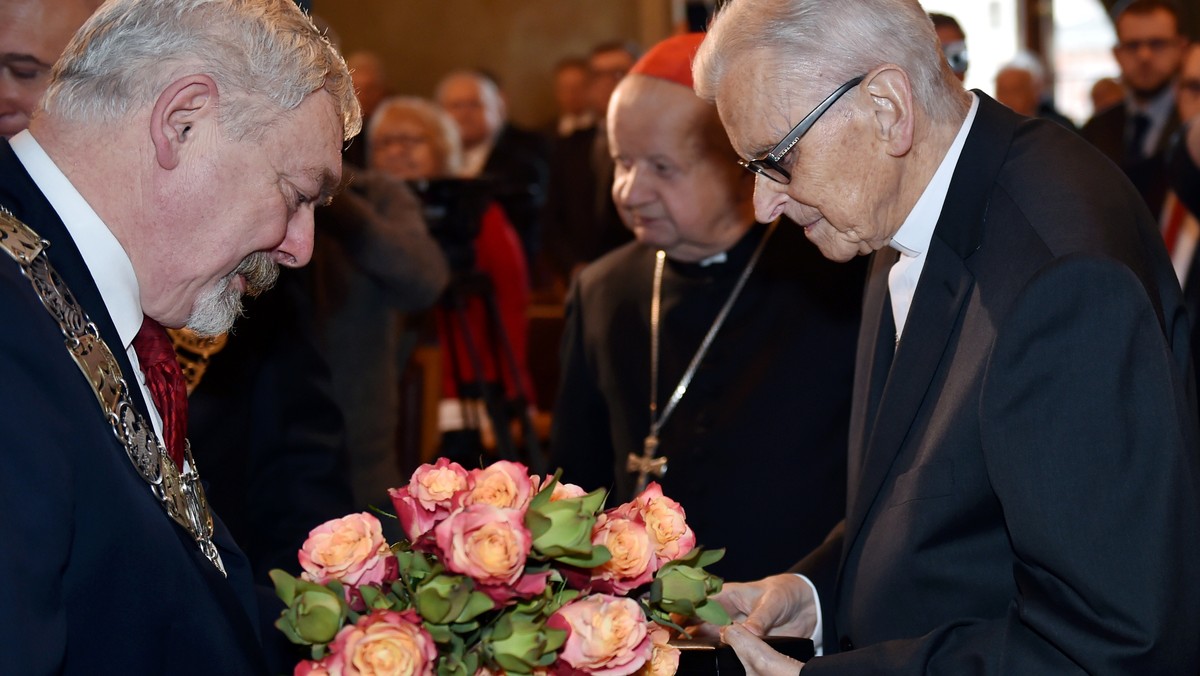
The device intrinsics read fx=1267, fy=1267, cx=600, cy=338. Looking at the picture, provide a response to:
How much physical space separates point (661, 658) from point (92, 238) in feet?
2.83

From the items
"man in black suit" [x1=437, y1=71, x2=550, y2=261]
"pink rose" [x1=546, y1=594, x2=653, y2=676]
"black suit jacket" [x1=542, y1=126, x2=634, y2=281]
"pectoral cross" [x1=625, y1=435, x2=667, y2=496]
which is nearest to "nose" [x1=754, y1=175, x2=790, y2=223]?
"pink rose" [x1=546, y1=594, x2=653, y2=676]

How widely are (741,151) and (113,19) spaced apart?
3.05 ft

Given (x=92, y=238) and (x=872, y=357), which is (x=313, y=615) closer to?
(x=92, y=238)

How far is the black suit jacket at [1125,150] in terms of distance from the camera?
4.97 meters

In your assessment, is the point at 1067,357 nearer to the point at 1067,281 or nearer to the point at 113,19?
the point at 1067,281

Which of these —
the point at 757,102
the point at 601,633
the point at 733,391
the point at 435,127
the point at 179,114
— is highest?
the point at 179,114

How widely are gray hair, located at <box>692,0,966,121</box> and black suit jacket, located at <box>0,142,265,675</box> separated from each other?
100 cm

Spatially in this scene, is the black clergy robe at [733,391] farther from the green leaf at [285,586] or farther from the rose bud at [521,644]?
the green leaf at [285,586]

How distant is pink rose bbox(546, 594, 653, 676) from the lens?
139 centimetres

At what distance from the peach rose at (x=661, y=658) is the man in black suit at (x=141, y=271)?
1.64 ft

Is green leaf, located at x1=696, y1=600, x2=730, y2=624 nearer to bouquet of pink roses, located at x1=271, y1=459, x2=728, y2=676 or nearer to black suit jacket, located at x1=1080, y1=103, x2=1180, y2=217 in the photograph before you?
bouquet of pink roses, located at x1=271, y1=459, x2=728, y2=676

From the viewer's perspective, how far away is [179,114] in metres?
1.53

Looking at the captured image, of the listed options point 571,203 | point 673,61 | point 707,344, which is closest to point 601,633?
point 707,344

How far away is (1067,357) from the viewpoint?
1.54 meters
